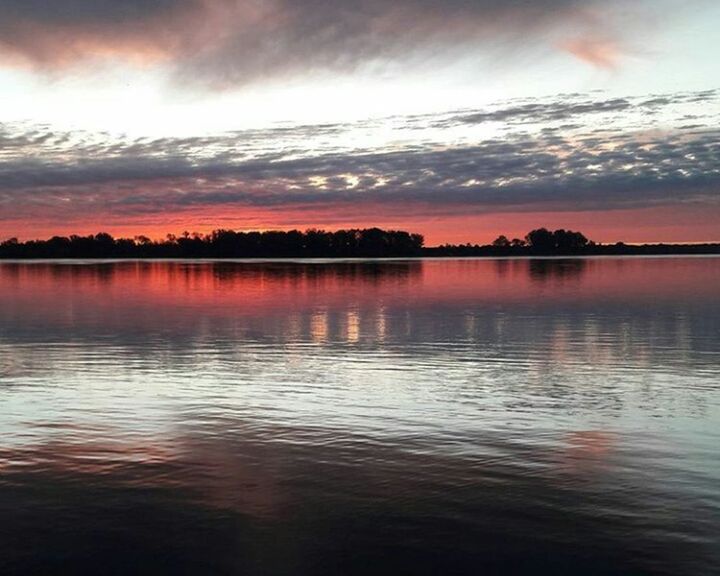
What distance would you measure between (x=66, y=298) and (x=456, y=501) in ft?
183

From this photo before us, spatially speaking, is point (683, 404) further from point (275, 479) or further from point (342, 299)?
point (342, 299)

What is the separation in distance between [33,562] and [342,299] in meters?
51.8

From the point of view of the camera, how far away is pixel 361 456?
49.2ft

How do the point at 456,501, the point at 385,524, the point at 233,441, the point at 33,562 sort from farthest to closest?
the point at 233,441, the point at 456,501, the point at 385,524, the point at 33,562

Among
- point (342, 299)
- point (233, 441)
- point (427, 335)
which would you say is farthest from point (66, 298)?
point (233, 441)

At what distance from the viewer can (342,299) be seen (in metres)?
61.9

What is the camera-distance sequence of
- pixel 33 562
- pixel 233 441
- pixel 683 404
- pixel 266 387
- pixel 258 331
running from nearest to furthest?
pixel 33 562, pixel 233 441, pixel 683 404, pixel 266 387, pixel 258 331

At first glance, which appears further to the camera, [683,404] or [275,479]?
[683,404]

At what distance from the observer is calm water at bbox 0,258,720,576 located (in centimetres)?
1062

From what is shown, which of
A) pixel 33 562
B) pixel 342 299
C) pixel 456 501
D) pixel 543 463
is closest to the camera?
pixel 33 562

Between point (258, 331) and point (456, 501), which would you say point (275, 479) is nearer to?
point (456, 501)

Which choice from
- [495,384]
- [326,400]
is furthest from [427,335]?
[326,400]

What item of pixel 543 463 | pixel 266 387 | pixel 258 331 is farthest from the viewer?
pixel 258 331

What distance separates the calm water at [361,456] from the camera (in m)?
10.6
